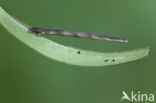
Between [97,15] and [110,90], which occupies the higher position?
[97,15]

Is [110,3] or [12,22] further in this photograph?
[110,3]

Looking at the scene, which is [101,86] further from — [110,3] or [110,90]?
[110,3]

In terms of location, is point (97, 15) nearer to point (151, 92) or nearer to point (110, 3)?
point (110, 3)

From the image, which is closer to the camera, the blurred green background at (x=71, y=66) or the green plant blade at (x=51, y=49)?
the green plant blade at (x=51, y=49)

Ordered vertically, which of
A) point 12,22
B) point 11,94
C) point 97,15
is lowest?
point 11,94

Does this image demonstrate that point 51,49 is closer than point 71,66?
Yes

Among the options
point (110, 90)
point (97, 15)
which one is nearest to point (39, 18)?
point (97, 15)

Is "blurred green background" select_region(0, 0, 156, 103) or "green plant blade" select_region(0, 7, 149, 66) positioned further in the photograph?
"blurred green background" select_region(0, 0, 156, 103)
